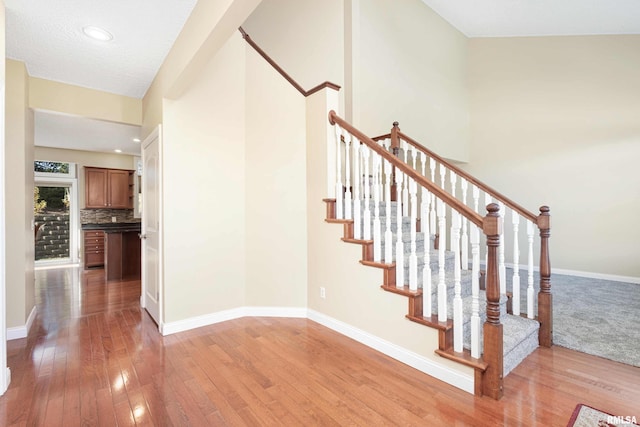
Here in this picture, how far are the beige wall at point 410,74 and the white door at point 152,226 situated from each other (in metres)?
2.38

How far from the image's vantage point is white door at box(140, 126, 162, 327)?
2945 millimetres

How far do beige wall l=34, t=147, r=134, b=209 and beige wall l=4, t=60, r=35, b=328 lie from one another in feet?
13.4

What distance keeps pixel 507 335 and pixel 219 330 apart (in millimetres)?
2473

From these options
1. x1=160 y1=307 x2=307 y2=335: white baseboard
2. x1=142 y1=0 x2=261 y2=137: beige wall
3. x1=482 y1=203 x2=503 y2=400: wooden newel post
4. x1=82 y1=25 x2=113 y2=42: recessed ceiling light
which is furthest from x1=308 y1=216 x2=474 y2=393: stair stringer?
x1=82 y1=25 x2=113 y2=42: recessed ceiling light

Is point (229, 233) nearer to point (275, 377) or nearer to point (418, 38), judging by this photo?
point (275, 377)

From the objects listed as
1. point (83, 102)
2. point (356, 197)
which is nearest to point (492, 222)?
point (356, 197)

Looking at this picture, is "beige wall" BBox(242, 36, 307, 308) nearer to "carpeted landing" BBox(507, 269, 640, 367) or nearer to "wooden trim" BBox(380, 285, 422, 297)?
"wooden trim" BBox(380, 285, 422, 297)

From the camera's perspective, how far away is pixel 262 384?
1.99 meters

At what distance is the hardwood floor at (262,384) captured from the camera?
1.67 meters

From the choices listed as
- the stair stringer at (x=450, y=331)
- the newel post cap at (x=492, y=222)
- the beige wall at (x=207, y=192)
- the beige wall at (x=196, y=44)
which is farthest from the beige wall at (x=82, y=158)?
the newel post cap at (x=492, y=222)

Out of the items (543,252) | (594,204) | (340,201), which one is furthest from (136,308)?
(594,204)

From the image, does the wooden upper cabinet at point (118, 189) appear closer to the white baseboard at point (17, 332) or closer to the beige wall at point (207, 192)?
the white baseboard at point (17, 332)

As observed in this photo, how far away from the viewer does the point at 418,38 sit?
15.9 feet

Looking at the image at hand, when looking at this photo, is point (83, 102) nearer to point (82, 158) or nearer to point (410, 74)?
point (82, 158)
